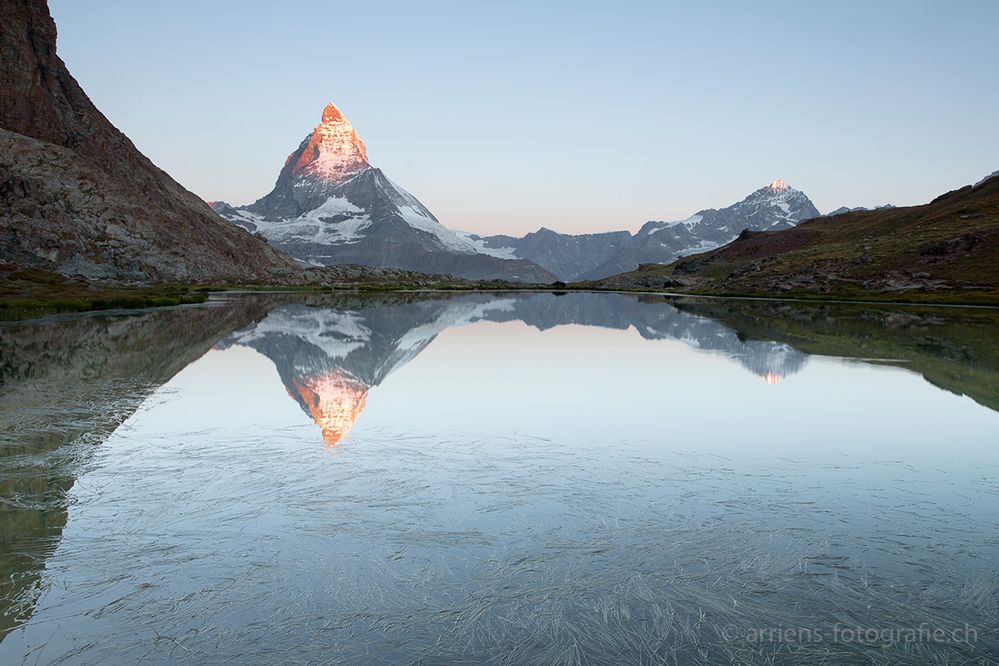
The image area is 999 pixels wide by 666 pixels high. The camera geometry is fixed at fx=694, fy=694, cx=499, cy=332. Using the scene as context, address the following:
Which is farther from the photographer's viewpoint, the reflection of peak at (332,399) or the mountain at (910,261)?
the mountain at (910,261)

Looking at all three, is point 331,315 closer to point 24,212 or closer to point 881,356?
point 881,356

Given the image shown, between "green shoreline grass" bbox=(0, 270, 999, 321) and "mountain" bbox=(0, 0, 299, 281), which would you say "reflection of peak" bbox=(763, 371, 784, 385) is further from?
"mountain" bbox=(0, 0, 299, 281)

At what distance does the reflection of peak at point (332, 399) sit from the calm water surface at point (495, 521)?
0.18 m

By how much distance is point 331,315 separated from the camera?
76.9m

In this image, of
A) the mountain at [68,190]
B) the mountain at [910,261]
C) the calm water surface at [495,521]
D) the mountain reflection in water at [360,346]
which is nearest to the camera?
the calm water surface at [495,521]

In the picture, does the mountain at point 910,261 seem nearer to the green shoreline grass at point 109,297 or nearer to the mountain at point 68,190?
the green shoreline grass at point 109,297

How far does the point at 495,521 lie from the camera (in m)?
13.1

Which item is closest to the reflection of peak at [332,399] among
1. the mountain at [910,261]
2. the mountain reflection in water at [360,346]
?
the mountain reflection in water at [360,346]

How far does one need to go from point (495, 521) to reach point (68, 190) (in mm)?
161393

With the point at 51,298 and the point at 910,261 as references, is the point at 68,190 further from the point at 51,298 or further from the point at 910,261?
the point at 910,261

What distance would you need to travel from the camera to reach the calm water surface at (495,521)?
906 cm

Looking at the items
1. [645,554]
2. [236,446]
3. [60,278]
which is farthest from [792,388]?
[60,278]

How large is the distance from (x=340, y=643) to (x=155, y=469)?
9.72m

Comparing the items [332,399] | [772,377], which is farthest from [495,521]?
[772,377]
